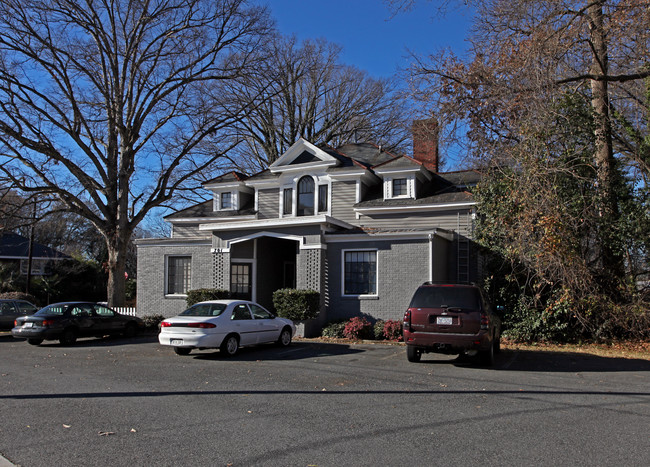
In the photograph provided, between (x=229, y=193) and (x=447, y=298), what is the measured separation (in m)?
18.5

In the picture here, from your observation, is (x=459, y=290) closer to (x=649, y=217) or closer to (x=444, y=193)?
(x=649, y=217)

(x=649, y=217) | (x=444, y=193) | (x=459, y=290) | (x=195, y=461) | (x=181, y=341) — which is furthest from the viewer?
(x=444, y=193)

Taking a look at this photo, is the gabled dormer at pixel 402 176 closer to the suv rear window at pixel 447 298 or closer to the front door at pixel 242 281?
the front door at pixel 242 281

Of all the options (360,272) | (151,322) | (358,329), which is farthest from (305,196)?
(358,329)

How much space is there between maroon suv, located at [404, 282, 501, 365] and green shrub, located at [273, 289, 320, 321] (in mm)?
6068

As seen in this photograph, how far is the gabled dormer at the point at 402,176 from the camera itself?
906 inches

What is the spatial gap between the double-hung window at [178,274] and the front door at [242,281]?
7.06ft

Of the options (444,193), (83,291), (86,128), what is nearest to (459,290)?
(444,193)

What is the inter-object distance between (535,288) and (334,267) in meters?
6.50

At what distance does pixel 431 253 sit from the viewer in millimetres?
17359

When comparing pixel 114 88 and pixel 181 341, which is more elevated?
pixel 114 88

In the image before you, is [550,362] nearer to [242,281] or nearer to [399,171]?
[242,281]

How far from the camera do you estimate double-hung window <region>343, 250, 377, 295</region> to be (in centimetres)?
1814

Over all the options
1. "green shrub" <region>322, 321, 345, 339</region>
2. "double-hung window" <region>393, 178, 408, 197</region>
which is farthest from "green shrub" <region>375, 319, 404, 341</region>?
"double-hung window" <region>393, 178, 408, 197</region>
